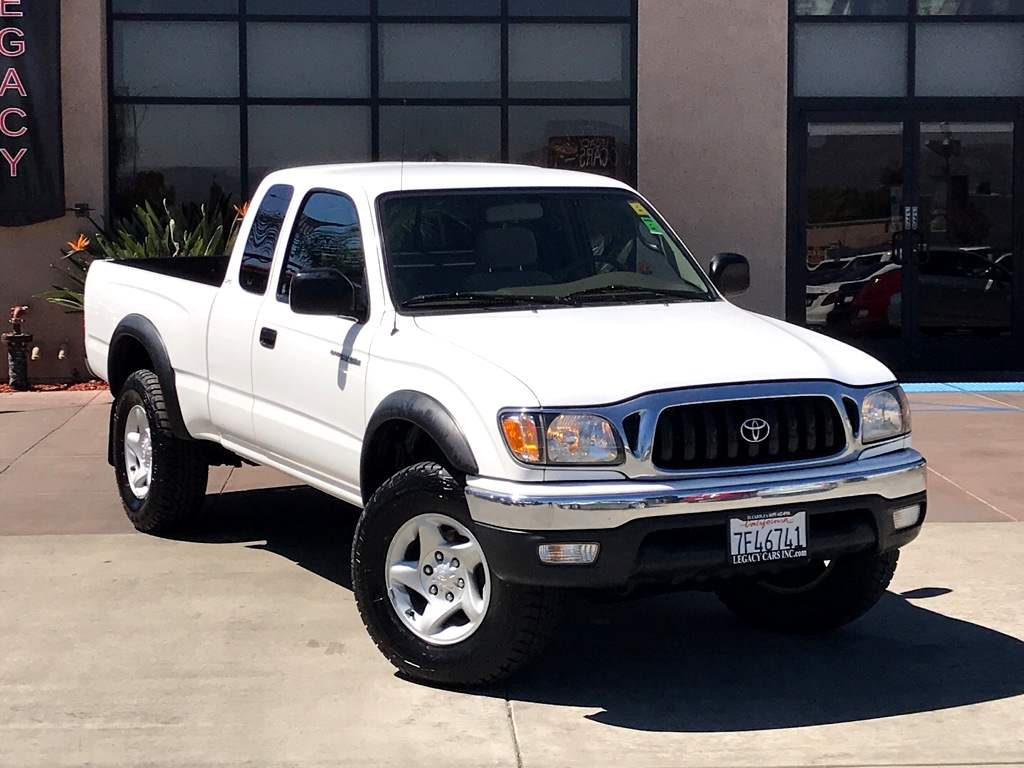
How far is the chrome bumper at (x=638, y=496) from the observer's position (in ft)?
17.7

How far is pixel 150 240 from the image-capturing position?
13945mm

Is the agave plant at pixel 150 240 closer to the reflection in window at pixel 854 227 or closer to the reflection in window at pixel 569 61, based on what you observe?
the reflection in window at pixel 569 61

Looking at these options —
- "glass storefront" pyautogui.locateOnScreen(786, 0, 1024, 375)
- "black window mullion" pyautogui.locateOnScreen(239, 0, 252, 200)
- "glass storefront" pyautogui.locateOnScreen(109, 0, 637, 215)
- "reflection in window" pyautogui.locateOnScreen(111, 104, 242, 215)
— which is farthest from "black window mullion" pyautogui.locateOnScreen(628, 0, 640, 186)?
"reflection in window" pyautogui.locateOnScreen(111, 104, 242, 215)

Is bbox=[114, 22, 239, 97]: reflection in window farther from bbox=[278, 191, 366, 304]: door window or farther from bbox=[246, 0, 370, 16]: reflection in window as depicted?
bbox=[278, 191, 366, 304]: door window

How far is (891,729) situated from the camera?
17.9 feet

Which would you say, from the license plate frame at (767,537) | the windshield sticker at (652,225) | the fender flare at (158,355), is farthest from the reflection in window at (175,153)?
the license plate frame at (767,537)

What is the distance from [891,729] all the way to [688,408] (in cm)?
125

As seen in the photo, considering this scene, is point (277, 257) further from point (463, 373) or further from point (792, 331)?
point (792, 331)

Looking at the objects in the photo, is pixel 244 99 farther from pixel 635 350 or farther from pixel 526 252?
pixel 635 350

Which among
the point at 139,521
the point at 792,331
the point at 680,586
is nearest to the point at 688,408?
the point at 680,586

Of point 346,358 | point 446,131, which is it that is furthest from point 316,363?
point 446,131

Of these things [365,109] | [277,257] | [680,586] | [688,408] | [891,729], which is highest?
[365,109]

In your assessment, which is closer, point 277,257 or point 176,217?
point 277,257

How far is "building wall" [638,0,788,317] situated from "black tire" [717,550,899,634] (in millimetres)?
8317
